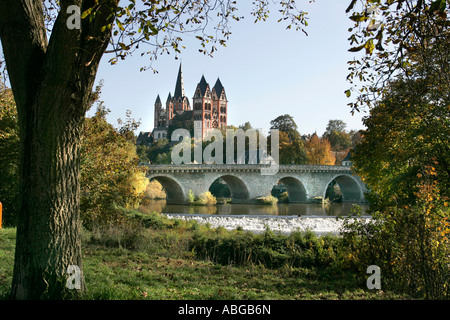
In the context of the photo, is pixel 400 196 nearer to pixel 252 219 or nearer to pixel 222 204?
pixel 252 219

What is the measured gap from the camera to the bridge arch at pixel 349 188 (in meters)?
46.3

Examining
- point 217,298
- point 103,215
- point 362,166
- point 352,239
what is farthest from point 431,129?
point 103,215

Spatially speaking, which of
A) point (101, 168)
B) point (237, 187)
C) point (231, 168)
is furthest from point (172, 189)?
point (101, 168)

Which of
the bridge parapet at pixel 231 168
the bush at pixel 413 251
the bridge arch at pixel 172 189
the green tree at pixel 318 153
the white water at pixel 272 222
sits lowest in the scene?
the white water at pixel 272 222

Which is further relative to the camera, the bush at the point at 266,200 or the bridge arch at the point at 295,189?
the bridge arch at the point at 295,189

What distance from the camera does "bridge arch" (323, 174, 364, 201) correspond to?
1823 inches

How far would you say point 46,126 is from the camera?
3.63 m

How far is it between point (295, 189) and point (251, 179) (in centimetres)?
725

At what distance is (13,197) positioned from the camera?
13.1 m

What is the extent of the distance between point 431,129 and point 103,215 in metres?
8.81

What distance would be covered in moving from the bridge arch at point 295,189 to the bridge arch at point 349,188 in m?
4.02

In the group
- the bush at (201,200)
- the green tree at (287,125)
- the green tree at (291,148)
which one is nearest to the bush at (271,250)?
the bush at (201,200)

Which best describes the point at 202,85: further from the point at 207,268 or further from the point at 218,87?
the point at 207,268

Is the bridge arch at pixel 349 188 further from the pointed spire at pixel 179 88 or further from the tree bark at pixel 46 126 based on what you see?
the pointed spire at pixel 179 88
